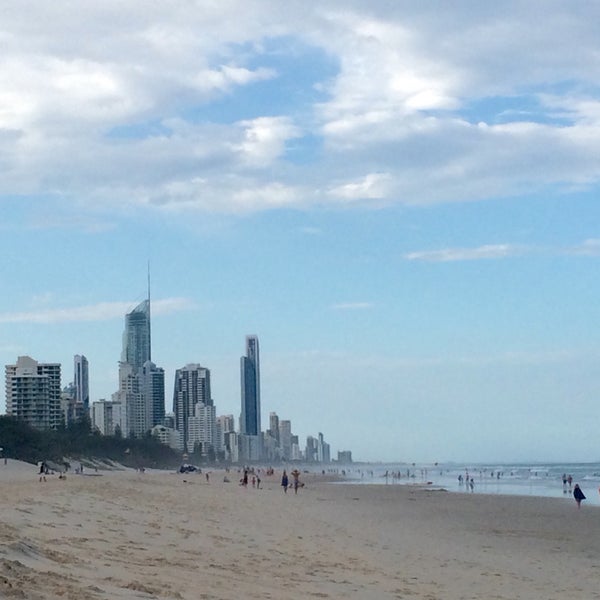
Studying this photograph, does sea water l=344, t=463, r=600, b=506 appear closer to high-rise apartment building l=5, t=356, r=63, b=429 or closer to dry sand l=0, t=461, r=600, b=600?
dry sand l=0, t=461, r=600, b=600

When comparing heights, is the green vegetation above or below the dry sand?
below

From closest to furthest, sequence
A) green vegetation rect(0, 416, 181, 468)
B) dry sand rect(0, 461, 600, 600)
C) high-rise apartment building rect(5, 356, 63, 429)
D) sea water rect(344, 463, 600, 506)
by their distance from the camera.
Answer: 1. dry sand rect(0, 461, 600, 600)
2. sea water rect(344, 463, 600, 506)
3. green vegetation rect(0, 416, 181, 468)
4. high-rise apartment building rect(5, 356, 63, 429)

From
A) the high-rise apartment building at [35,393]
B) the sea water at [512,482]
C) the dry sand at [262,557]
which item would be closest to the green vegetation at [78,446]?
the high-rise apartment building at [35,393]

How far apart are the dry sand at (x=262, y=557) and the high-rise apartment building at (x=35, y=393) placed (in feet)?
475

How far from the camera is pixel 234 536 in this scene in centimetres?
1766

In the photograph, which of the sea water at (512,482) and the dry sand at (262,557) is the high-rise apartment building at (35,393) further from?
the dry sand at (262,557)

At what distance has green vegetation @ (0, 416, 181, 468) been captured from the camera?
326ft

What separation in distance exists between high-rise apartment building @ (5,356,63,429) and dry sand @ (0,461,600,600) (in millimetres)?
144689

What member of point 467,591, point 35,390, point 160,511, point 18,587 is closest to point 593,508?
point 160,511

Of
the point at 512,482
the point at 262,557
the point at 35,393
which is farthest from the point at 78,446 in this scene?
the point at 262,557

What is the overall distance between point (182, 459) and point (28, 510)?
170 metres

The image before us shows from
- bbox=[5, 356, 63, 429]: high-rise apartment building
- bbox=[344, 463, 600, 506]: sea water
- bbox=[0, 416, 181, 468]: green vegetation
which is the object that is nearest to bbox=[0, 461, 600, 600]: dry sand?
bbox=[344, 463, 600, 506]: sea water

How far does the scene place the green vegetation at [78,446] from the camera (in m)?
99.5

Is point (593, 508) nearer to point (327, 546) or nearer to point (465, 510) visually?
point (465, 510)
